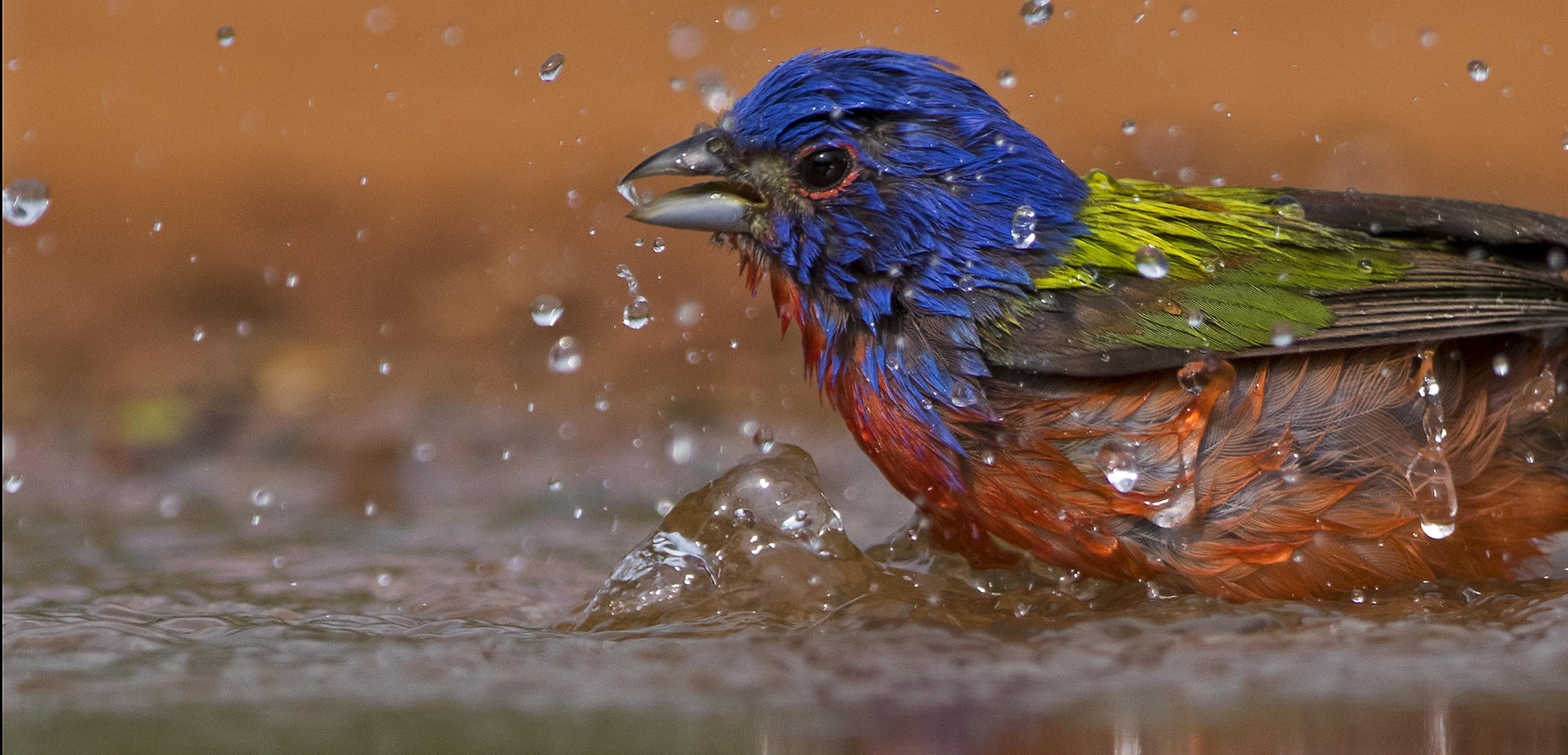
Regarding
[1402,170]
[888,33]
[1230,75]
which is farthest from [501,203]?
[1402,170]

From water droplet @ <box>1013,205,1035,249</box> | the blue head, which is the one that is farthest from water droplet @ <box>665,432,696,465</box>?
water droplet @ <box>1013,205,1035,249</box>

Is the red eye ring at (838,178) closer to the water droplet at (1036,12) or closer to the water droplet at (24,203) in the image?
the water droplet at (1036,12)

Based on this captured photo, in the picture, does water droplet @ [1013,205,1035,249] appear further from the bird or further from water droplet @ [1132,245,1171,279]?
water droplet @ [1132,245,1171,279]

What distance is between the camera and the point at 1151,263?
11.1 ft

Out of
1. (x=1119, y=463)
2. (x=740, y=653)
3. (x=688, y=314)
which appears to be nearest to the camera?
(x=740, y=653)

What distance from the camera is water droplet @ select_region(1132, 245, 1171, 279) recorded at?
3.39 metres

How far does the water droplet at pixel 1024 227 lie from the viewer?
11.3 ft

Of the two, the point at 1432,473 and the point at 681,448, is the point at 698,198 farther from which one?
the point at 681,448

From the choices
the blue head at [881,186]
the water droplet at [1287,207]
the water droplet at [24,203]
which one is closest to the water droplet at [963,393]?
the blue head at [881,186]

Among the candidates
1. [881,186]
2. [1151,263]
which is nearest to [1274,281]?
[1151,263]

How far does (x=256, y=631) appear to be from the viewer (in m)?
3.12

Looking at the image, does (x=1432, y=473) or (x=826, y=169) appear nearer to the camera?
(x=1432, y=473)

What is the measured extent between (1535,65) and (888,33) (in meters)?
3.49

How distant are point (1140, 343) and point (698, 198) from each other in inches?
41.5
